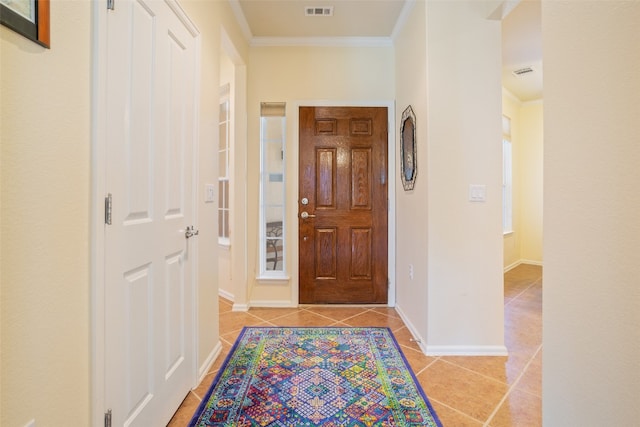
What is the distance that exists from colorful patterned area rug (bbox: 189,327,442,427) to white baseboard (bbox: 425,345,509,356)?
0.25m

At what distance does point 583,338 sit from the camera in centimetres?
76

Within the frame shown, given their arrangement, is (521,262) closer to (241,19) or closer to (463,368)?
(463,368)

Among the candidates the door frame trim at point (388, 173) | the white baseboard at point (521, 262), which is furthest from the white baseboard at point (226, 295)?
the white baseboard at point (521, 262)

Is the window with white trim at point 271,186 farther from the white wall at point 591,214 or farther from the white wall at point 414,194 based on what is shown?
the white wall at point 591,214

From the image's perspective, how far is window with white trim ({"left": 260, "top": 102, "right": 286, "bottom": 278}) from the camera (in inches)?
122

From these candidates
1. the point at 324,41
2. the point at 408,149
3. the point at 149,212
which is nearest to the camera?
the point at 149,212

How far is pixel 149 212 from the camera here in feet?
4.19

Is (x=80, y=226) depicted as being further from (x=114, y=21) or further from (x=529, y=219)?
(x=529, y=219)

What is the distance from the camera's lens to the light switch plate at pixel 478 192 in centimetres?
210

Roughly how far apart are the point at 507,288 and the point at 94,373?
4257 millimetres

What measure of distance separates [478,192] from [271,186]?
198cm

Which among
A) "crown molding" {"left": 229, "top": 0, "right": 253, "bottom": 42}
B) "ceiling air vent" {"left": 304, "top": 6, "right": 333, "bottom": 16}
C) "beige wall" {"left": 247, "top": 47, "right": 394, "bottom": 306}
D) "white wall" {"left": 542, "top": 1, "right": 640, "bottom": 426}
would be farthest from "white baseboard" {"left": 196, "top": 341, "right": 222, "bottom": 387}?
"ceiling air vent" {"left": 304, "top": 6, "right": 333, "bottom": 16}

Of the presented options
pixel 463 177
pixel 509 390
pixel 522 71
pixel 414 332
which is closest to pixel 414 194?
pixel 463 177

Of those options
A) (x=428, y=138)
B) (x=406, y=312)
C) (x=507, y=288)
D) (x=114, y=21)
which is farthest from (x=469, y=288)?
(x=114, y=21)
